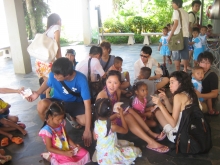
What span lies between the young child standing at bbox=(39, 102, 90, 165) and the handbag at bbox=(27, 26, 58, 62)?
1436mm

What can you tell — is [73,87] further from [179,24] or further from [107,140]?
[179,24]

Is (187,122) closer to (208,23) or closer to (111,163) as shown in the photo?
(111,163)

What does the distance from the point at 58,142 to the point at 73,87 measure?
710mm

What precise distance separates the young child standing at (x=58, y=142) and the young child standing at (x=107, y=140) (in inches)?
8.9

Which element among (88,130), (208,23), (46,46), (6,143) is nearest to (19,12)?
(46,46)

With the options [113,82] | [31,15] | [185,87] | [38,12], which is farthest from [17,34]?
A: [38,12]

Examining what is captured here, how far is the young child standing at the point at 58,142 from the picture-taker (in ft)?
7.81

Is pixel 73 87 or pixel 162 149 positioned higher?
pixel 73 87

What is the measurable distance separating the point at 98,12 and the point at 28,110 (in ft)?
28.0

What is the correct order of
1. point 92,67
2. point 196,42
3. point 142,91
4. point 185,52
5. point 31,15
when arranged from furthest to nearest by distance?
point 31,15, point 196,42, point 185,52, point 92,67, point 142,91

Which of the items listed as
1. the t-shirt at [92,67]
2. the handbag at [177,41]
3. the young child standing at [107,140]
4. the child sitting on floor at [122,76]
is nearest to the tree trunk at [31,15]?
the handbag at [177,41]

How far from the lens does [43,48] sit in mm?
3627

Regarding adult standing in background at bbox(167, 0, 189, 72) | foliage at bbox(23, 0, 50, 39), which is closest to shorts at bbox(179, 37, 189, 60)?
adult standing in background at bbox(167, 0, 189, 72)

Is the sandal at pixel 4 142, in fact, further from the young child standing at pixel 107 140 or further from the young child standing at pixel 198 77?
the young child standing at pixel 198 77
